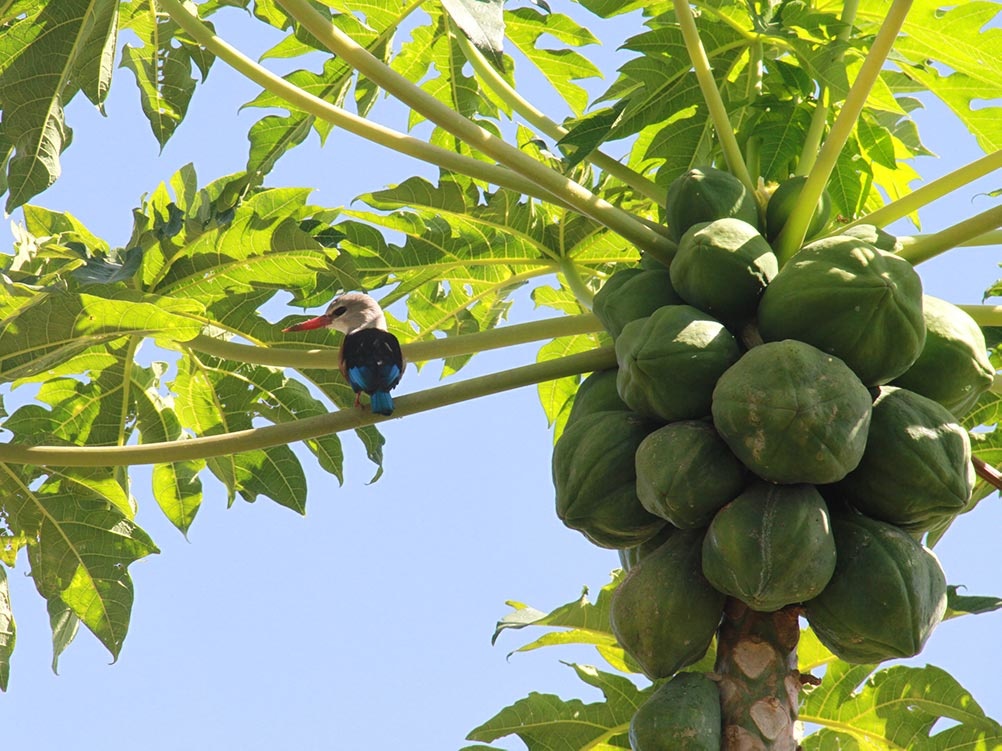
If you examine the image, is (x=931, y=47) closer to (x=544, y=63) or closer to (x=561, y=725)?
(x=544, y=63)

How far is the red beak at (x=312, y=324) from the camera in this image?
3.40 meters

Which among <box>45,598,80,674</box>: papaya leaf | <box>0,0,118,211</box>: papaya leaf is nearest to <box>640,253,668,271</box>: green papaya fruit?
<box>0,0,118,211</box>: papaya leaf

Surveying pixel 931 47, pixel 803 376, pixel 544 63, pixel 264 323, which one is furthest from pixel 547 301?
pixel 803 376

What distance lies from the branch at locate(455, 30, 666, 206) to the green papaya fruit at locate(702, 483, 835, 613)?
122 centimetres

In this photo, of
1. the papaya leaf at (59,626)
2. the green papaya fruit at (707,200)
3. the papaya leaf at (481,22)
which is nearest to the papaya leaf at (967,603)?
the green papaya fruit at (707,200)

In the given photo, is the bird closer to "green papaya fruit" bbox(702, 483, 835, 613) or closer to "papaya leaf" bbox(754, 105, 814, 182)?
"green papaya fruit" bbox(702, 483, 835, 613)

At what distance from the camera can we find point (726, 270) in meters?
2.36

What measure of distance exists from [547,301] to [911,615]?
7.84 ft

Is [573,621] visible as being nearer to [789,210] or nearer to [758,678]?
[758,678]

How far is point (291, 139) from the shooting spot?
3.49 meters

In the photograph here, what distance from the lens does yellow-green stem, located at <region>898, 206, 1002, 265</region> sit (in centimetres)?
244

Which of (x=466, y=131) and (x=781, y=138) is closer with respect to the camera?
(x=466, y=131)

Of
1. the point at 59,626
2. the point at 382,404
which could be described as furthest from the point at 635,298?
the point at 59,626

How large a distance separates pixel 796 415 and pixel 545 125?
4.91 feet
